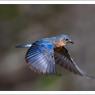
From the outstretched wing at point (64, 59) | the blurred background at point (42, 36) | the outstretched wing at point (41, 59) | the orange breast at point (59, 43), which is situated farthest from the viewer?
the blurred background at point (42, 36)

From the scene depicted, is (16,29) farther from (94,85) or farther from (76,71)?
(76,71)

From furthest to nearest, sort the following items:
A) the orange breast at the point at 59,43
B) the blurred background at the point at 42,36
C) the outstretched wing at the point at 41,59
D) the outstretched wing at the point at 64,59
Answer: the blurred background at the point at 42,36, the outstretched wing at the point at 64,59, the orange breast at the point at 59,43, the outstretched wing at the point at 41,59

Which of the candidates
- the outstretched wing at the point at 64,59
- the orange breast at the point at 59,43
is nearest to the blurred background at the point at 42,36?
the outstretched wing at the point at 64,59

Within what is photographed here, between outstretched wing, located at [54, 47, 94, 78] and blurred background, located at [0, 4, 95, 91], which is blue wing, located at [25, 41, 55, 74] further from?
blurred background, located at [0, 4, 95, 91]

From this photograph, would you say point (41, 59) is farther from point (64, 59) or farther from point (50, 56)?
point (64, 59)

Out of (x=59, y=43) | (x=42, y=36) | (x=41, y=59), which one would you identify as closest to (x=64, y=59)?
(x=59, y=43)

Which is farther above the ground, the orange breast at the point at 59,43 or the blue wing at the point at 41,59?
the orange breast at the point at 59,43

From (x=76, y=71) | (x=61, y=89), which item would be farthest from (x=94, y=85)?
(x=76, y=71)

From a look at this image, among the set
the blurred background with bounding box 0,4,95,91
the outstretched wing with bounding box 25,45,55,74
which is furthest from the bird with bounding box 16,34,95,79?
the blurred background with bounding box 0,4,95,91

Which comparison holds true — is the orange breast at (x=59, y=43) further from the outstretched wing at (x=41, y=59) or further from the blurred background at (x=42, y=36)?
the blurred background at (x=42, y=36)
